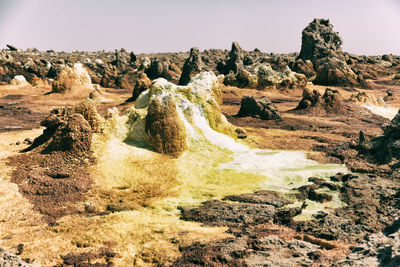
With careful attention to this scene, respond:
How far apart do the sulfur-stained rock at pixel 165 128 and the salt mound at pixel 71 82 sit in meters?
23.0

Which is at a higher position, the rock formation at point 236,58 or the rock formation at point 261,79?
the rock formation at point 236,58

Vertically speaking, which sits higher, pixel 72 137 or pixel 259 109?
pixel 259 109

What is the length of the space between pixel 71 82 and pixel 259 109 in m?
19.6

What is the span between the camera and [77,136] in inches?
472

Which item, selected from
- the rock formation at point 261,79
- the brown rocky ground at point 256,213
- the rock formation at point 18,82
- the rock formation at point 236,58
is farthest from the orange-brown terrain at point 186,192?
the rock formation at point 236,58

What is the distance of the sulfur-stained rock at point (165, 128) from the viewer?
13484 mm

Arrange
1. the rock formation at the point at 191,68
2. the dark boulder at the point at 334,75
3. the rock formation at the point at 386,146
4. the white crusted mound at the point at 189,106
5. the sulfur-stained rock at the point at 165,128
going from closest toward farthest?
1. the sulfur-stained rock at the point at 165,128
2. the rock formation at the point at 386,146
3. the white crusted mound at the point at 189,106
4. the rock formation at the point at 191,68
5. the dark boulder at the point at 334,75

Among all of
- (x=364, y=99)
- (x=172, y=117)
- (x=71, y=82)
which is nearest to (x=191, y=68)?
(x=71, y=82)

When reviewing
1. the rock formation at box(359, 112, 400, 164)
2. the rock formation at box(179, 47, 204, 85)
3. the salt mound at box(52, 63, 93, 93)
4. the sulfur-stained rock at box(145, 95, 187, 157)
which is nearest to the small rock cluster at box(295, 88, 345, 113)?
the rock formation at box(359, 112, 400, 164)

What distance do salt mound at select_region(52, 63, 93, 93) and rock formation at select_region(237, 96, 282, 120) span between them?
1743 cm

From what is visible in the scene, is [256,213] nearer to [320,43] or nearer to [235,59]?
[235,59]

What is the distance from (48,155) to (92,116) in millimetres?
2286

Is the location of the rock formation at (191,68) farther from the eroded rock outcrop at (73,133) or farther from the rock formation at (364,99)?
the eroded rock outcrop at (73,133)

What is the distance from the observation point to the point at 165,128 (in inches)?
535
